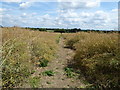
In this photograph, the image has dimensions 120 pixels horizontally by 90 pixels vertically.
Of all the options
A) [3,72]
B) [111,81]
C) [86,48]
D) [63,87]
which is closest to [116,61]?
[111,81]

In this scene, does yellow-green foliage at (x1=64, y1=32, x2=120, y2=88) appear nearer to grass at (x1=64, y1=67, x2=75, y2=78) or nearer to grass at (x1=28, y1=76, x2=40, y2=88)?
grass at (x1=64, y1=67, x2=75, y2=78)

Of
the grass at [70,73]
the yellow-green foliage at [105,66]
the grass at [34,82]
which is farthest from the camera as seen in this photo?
the grass at [70,73]

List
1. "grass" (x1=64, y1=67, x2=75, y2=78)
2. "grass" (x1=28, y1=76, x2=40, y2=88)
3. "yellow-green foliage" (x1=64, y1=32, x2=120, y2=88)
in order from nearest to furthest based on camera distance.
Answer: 1. "yellow-green foliage" (x1=64, y1=32, x2=120, y2=88)
2. "grass" (x1=28, y1=76, x2=40, y2=88)
3. "grass" (x1=64, y1=67, x2=75, y2=78)

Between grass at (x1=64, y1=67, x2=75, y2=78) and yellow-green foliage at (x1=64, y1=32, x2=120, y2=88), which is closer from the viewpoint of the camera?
yellow-green foliage at (x1=64, y1=32, x2=120, y2=88)

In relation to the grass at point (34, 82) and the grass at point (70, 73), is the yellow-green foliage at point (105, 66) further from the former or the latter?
the grass at point (34, 82)

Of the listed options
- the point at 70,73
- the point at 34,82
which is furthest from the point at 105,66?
the point at 34,82

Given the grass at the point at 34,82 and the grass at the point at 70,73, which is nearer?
the grass at the point at 34,82

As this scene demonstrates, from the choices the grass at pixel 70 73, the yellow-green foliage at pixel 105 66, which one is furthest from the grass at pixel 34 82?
the yellow-green foliage at pixel 105 66

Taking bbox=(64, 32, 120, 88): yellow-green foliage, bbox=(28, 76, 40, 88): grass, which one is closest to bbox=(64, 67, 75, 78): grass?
bbox=(64, 32, 120, 88): yellow-green foliage

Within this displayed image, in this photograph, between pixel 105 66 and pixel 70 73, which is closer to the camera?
pixel 105 66

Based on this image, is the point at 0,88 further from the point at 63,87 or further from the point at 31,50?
the point at 31,50

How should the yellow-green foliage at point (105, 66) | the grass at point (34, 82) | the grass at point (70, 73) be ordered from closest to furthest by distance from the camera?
the yellow-green foliage at point (105, 66)
the grass at point (34, 82)
the grass at point (70, 73)

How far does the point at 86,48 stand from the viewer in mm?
6559

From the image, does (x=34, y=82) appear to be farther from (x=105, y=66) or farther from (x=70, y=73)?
(x=105, y=66)
